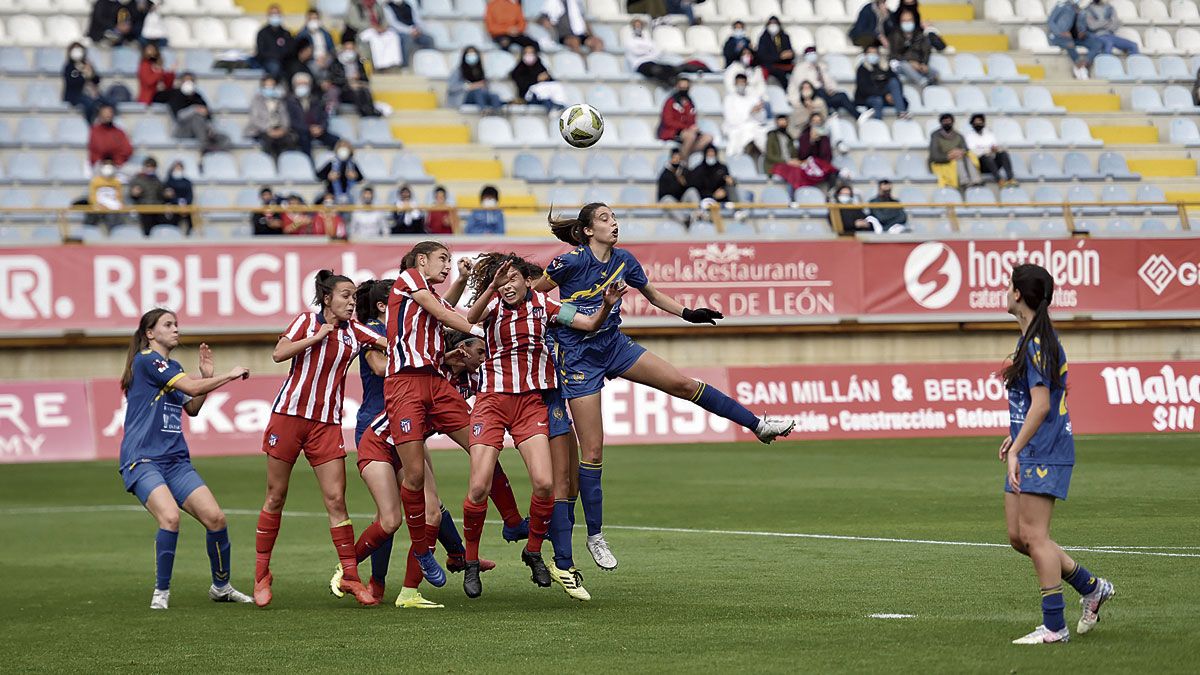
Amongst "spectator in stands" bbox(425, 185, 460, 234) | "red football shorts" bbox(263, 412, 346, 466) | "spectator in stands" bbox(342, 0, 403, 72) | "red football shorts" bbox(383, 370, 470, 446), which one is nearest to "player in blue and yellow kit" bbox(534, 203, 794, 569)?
"red football shorts" bbox(383, 370, 470, 446)

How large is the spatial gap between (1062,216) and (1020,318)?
20.1 m

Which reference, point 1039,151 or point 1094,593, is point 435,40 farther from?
point 1094,593

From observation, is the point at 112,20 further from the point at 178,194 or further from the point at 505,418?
the point at 505,418

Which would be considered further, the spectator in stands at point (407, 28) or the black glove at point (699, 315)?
the spectator in stands at point (407, 28)

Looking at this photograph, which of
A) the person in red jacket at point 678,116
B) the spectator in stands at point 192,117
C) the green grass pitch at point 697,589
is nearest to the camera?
the green grass pitch at point 697,589

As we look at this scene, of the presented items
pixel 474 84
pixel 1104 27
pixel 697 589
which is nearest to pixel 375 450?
pixel 697 589

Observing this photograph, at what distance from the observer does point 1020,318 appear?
7.62 meters

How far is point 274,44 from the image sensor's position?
26797 mm

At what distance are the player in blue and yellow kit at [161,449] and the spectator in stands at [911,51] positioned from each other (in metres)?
22.8

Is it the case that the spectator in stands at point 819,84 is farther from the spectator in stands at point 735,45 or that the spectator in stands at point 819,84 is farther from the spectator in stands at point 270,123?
the spectator in stands at point 270,123

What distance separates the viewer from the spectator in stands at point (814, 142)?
2756cm

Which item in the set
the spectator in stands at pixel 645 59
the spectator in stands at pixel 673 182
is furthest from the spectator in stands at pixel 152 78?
the spectator in stands at pixel 645 59

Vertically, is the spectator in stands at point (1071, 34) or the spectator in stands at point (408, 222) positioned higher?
the spectator in stands at point (1071, 34)

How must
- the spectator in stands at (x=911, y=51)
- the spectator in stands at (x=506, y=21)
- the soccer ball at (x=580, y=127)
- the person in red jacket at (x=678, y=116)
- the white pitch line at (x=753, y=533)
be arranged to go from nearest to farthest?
1. the white pitch line at (x=753, y=533)
2. the soccer ball at (x=580, y=127)
3. the person in red jacket at (x=678, y=116)
4. the spectator in stands at (x=506, y=21)
5. the spectator in stands at (x=911, y=51)
